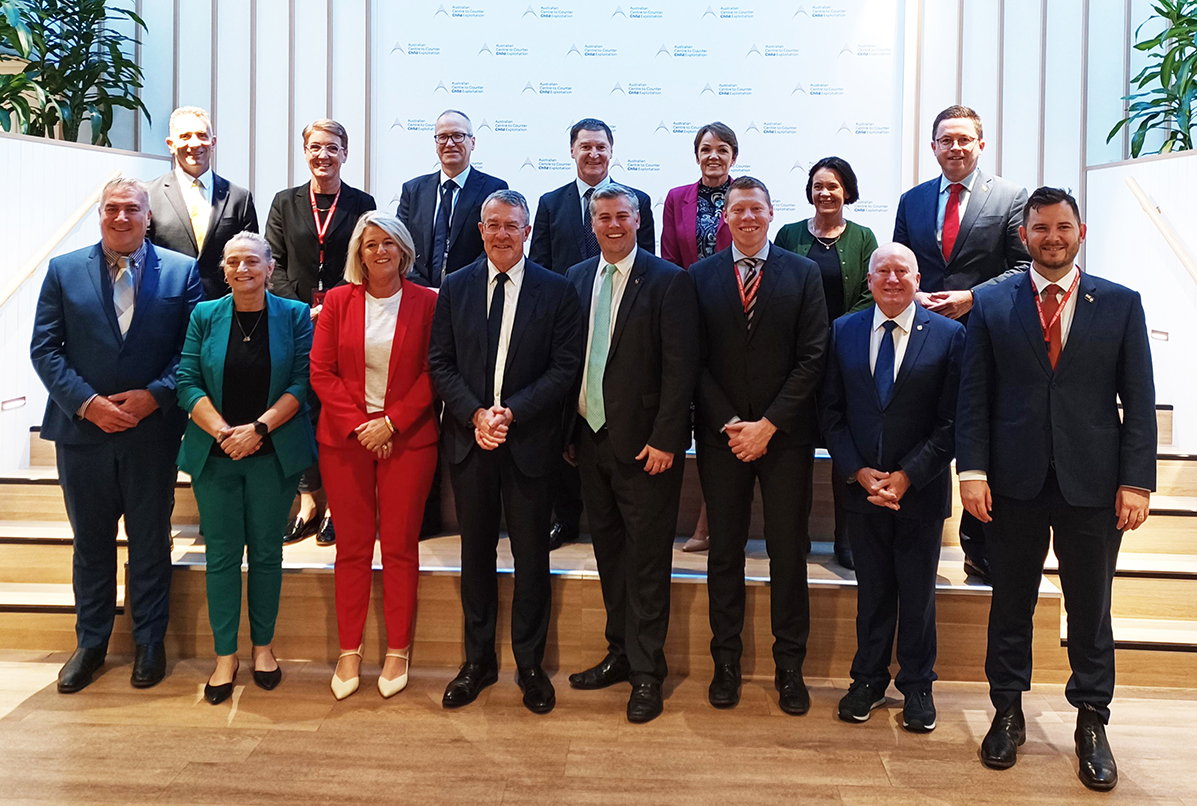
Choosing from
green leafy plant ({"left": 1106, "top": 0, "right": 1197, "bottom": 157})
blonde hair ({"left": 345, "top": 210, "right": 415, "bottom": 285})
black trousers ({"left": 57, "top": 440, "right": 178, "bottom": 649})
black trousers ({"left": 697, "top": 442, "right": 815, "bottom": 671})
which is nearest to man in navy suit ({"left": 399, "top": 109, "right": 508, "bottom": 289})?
blonde hair ({"left": 345, "top": 210, "right": 415, "bottom": 285})

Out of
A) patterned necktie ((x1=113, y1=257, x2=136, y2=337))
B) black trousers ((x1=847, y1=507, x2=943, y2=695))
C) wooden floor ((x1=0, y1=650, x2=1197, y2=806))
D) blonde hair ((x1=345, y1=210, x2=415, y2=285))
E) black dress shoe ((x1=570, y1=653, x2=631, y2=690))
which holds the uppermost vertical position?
blonde hair ((x1=345, y1=210, x2=415, y2=285))

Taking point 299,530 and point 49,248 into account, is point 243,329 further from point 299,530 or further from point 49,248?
point 49,248

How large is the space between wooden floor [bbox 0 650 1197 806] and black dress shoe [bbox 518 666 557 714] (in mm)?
55

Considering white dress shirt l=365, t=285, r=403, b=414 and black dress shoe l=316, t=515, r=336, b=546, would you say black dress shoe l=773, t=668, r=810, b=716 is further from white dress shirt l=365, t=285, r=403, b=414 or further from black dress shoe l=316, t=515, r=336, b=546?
black dress shoe l=316, t=515, r=336, b=546

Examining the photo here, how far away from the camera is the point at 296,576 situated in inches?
150

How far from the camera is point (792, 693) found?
3346 millimetres

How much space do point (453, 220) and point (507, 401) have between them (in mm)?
1213

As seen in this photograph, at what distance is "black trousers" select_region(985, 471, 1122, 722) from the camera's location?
9.48 ft

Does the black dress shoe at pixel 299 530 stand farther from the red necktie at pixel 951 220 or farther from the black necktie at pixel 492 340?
the red necktie at pixel 951 220

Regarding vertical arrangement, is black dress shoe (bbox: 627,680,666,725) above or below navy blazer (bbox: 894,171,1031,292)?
below

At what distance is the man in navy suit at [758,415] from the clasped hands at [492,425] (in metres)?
0.67

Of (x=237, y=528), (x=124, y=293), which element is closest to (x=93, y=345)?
(x=124, y=293)

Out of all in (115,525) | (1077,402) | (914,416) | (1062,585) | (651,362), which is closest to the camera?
(1077,402)

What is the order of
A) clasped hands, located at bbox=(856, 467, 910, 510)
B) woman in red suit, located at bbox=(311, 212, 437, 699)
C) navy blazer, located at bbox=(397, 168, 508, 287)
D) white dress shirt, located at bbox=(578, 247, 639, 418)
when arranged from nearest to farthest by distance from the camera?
clasped hands, located at bbox=(856, 467, 910, 510), white dress shirt, located at bbox=(578, 247, 639, 418), woman in red suit, located at bbox=(311, 212, 437, 699), navy blazer, located at bbox=(397, 168, 508, 287)
